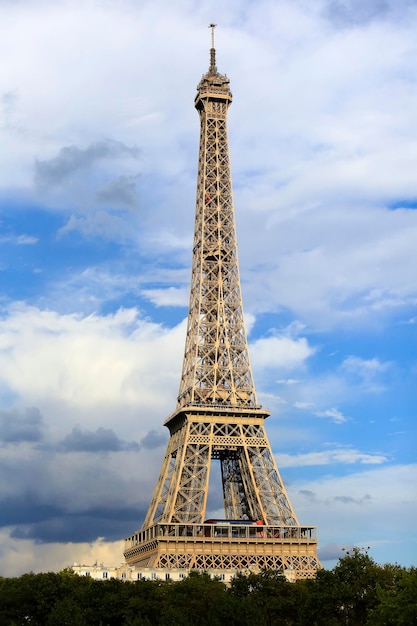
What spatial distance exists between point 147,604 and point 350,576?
21.5m

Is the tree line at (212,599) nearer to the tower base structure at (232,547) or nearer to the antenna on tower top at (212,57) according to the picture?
the tower base structure at (232,547)

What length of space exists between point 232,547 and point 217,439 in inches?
635

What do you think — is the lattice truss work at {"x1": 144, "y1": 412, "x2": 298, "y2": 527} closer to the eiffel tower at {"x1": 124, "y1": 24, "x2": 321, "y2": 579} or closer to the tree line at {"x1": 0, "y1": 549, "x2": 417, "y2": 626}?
the eiffel tower at {"x1": 124, "y1": 24, "x2": 321, "y2": 579}

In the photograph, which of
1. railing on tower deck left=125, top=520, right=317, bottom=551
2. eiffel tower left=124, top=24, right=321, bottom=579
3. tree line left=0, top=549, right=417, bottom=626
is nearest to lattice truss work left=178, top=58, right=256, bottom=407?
eiffel tower left=124, top=24, right=321, bottom=579

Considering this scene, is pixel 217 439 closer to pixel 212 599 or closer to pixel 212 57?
pixel 212 599

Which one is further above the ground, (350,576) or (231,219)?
(231,219)

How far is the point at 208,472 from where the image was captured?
137 m

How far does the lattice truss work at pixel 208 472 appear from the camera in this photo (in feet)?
445

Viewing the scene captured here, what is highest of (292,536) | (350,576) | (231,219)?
(231,219)

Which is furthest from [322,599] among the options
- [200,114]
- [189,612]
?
[200,114]

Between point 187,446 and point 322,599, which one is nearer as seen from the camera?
point 322,599

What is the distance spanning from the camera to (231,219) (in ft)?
518

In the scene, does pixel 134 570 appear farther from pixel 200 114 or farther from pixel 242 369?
pixel 200 114

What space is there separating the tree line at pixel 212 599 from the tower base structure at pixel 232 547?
1570 centimetres
